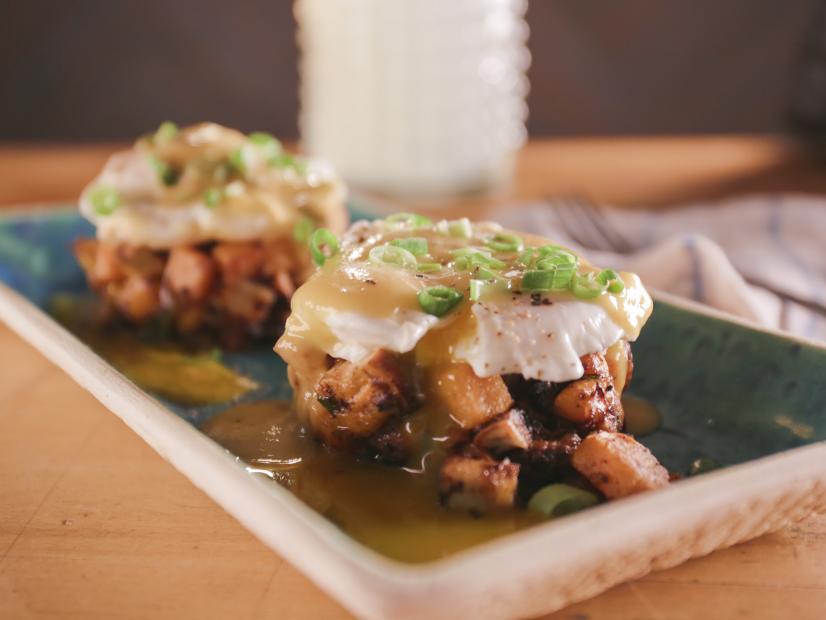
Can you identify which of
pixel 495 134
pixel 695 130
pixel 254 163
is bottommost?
pixel 695 130

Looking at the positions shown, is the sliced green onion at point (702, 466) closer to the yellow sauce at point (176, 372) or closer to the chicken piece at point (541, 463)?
the chicken piece at point (541, 463)

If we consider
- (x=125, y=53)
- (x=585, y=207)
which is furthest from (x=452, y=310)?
(x=125, y=53)

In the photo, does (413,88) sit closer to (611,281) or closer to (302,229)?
(302,229)

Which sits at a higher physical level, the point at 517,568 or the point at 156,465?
the point at 517,568

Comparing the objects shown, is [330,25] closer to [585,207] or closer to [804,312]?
[585,207]

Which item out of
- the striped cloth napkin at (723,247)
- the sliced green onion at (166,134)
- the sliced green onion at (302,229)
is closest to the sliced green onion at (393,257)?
the sliced green onion at (302,229)

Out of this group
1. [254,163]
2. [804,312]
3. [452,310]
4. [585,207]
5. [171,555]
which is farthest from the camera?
[585,207]
